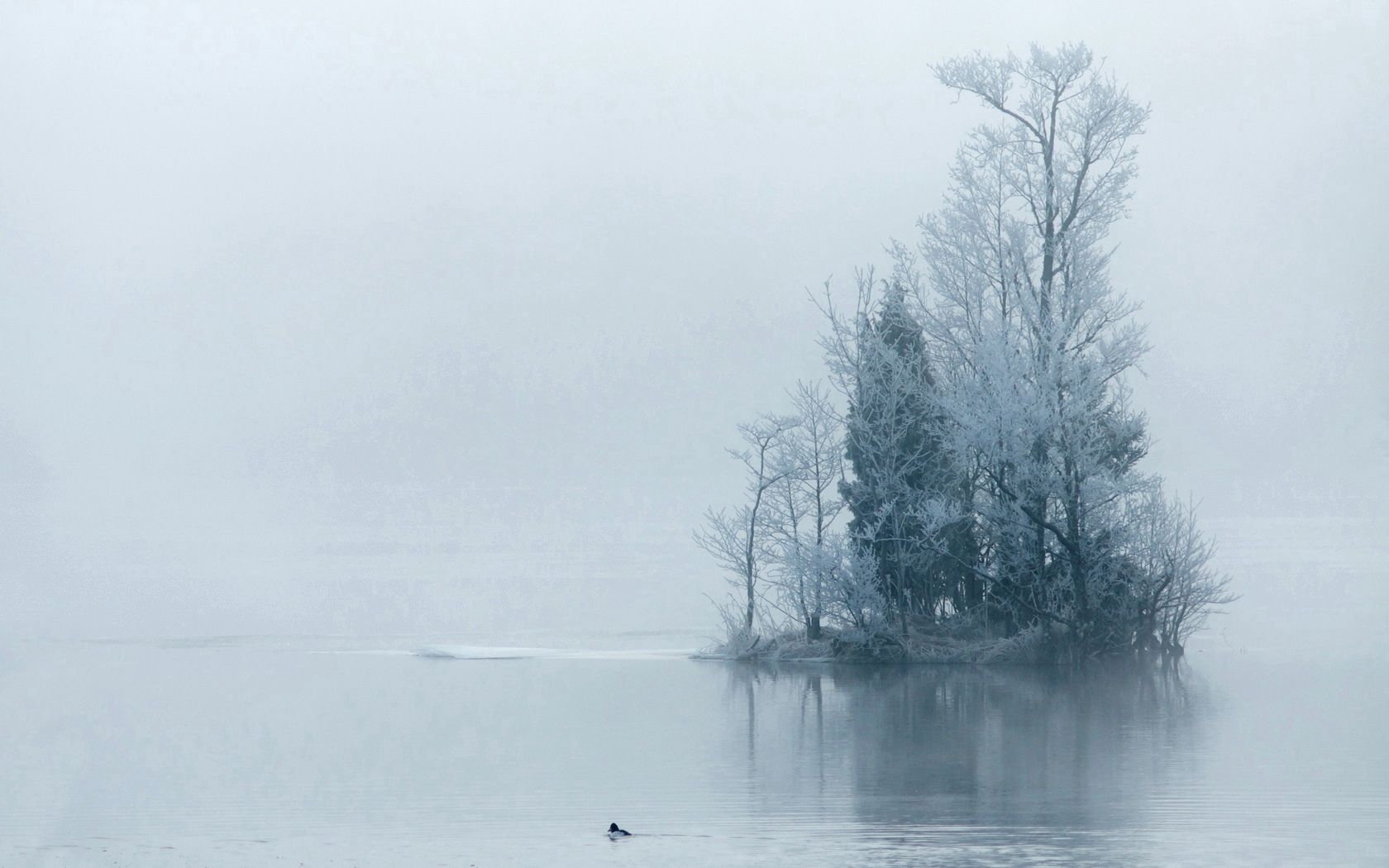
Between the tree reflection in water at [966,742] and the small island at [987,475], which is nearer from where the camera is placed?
the tree reflection in water at [966,742]

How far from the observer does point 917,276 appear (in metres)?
25.5

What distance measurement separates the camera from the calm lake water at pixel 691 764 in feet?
37.6

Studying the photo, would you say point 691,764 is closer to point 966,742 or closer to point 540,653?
point 966,742

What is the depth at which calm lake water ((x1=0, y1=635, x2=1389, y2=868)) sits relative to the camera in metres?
11.5

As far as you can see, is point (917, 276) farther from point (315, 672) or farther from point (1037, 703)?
point (315, 672)

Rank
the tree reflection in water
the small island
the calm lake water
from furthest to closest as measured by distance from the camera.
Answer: the small island
the tree reflection in water
the calm lake water

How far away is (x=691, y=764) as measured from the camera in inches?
597

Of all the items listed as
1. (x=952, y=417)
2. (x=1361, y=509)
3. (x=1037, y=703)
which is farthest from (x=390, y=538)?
(x=1037, y=703)

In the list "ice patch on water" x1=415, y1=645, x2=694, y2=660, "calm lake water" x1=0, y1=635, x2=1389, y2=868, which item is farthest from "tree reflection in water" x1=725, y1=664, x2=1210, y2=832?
"ice patch on water" x1=415, y1=645, x2=694, y2=660

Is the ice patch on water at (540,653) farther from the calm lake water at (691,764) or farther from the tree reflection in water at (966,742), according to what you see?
the tree reflection in water at (966,742)

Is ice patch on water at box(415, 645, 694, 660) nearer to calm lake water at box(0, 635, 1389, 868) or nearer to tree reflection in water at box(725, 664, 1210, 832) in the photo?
calm lake water at box(0, 635, 1389, 868)

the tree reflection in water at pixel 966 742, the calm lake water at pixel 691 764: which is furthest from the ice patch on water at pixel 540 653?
the tree reflection in water at pixel 966 742

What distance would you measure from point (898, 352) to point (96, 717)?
12.3 metres

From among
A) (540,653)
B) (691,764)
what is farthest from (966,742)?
(540,653)
